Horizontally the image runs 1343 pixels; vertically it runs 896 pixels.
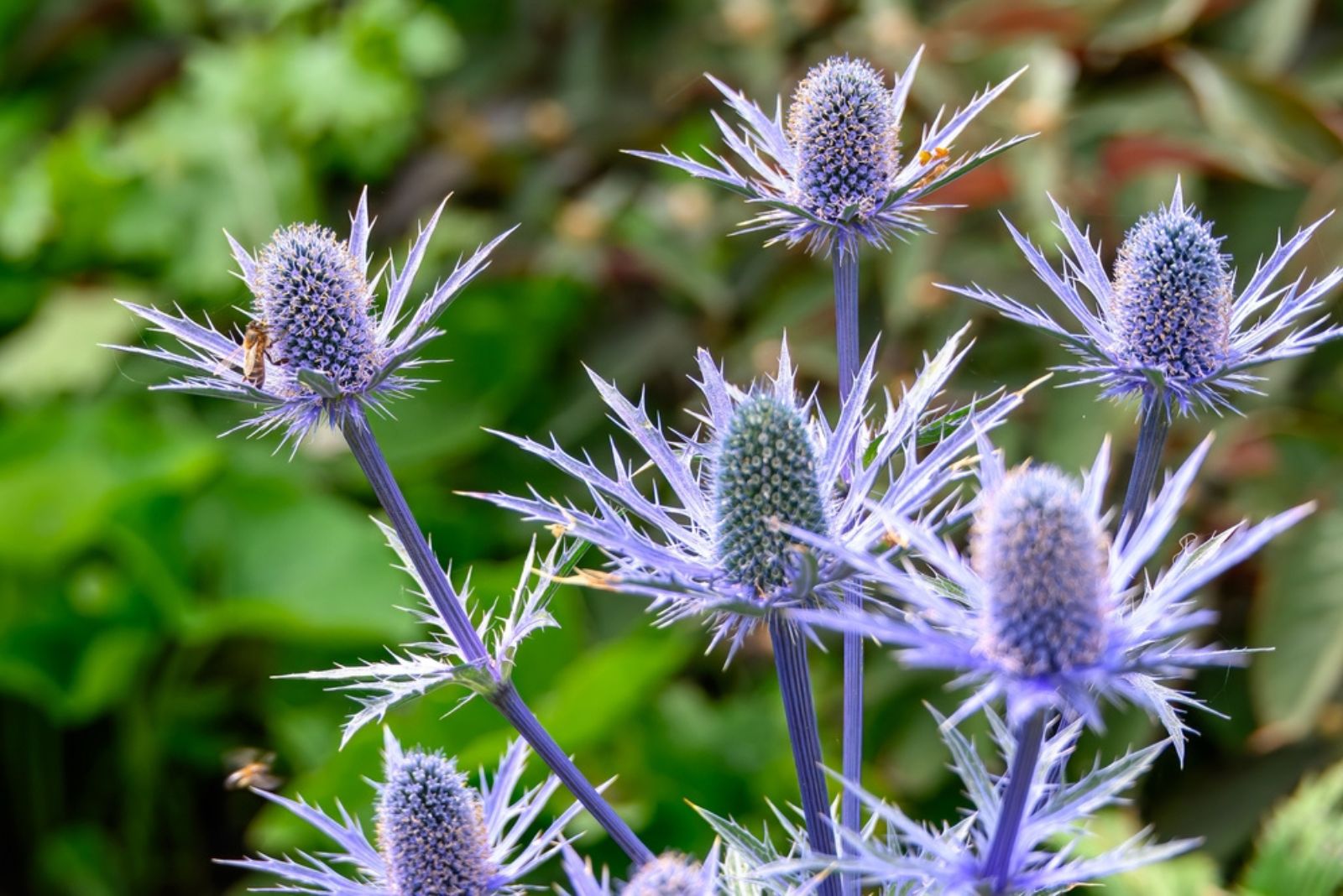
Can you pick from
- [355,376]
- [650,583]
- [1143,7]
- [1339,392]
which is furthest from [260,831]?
[1143,7]

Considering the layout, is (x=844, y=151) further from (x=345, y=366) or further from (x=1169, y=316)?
(x=345, y=366)

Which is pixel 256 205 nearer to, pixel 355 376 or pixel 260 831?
pixel 260 831

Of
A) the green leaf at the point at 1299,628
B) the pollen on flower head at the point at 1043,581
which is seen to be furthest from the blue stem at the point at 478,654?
the green leaf at the point at 1299,628

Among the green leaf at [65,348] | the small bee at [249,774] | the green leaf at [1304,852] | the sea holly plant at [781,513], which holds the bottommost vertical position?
the green leaf at [1304,852]

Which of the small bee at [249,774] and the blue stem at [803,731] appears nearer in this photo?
the blue stem at [803,731]

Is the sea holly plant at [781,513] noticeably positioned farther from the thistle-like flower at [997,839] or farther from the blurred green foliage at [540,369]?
the blurred green foliage at [540,369]

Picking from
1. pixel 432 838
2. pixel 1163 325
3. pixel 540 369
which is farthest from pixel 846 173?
pixel 540 369
